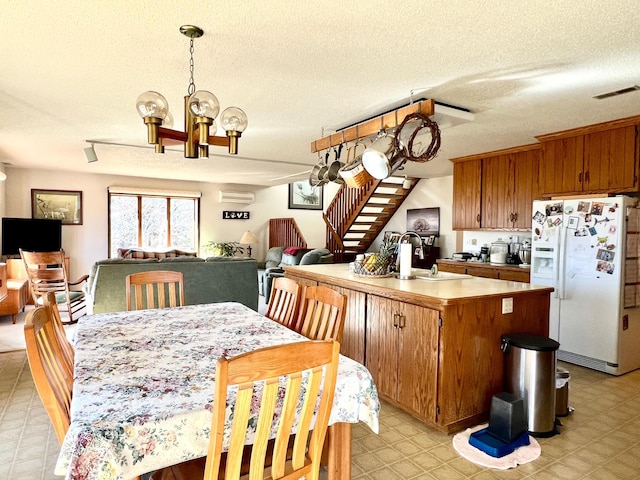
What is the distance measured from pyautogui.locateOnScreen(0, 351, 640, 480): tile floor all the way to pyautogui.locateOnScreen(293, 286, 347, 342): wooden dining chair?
75 centimetres

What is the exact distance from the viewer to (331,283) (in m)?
3.48

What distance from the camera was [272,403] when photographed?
1133 millimetres

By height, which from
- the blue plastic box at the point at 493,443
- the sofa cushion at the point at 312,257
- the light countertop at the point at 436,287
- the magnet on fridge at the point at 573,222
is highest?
the magnet on fridge at the point at 573,222

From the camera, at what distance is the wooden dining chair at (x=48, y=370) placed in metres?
1.20

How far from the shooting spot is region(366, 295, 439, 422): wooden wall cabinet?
2.53 m

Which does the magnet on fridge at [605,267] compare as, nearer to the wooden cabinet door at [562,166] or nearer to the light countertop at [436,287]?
the wooden cabinet door at [562,166]

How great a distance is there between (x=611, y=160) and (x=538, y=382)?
2326 millimetres

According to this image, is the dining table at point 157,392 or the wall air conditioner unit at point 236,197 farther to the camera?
the wall air conditioner unit at point 236,197

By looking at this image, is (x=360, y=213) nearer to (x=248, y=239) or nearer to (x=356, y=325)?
(x=248, y=239)

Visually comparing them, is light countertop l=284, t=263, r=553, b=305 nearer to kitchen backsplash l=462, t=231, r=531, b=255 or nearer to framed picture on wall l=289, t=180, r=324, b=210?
kitchen backsplash l=462, t=231, r=531, b=255

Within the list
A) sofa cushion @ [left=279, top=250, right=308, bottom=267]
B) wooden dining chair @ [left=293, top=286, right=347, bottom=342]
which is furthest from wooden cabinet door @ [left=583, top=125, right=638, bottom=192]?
sofa cushion @ [left=279, top=250, right=308, bottom=267]

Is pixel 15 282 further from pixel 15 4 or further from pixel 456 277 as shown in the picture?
pixel 456 277

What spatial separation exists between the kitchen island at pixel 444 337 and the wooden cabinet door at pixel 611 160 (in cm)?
154

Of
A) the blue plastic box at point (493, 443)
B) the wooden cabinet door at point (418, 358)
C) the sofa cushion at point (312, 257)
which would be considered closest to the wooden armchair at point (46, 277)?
the sofa cushion at point (312, 257)
